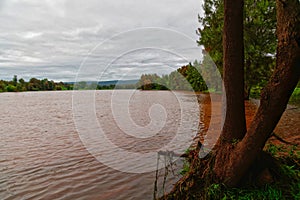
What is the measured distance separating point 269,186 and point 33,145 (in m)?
6.68

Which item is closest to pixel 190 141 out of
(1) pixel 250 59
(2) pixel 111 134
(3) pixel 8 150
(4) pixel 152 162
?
(4) pixel 152 162

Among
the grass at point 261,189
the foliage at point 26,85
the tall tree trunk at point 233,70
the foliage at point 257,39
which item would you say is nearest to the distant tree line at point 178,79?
the foliage at point 257,39

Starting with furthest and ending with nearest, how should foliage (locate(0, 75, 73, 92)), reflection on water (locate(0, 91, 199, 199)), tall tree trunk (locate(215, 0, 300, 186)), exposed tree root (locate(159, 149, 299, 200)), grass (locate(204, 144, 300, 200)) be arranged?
foliage (locate(0, 75, 73, 92))
reflection on water (locate(0, 91, 199, 199))
exposed tree root (locate(159, 149, 299, 200))
grass (locate(204, 144, 300, 200))
tall tree trunk (locate(215, 0, 300, 186))

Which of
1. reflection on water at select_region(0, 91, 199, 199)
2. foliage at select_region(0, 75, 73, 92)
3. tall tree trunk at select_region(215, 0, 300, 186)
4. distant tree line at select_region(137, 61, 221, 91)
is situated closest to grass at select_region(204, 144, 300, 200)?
tall tree trunk at select_region(215, 0, 300, 186)

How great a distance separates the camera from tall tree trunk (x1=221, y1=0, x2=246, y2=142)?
326cm

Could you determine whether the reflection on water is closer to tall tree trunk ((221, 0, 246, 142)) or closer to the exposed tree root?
the exposed tree root

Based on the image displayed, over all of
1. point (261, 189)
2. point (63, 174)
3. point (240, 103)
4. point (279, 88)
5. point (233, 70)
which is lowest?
point (63, 174)

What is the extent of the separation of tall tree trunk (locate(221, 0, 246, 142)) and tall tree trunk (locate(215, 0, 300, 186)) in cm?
36

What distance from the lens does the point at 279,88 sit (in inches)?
104

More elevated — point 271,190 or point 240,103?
point 240,103

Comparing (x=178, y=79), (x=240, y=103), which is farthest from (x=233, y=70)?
(x=178, y=79)

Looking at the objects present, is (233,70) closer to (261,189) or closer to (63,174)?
(261,189)

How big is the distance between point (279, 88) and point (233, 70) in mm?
793

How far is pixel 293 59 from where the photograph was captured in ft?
8.23
